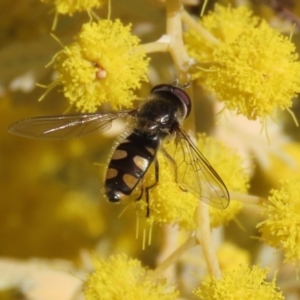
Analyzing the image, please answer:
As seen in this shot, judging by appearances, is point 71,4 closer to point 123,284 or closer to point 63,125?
point 63,125

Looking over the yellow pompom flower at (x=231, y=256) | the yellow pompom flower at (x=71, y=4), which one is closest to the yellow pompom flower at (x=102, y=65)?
the yellow pompom flower at (x=71, y=4)

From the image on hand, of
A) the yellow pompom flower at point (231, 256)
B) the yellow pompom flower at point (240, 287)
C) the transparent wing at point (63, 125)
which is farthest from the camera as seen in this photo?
the yellow pompom flower at point (231, 256)

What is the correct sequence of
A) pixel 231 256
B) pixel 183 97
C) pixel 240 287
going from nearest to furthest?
pixel 240 287
pixel 183 97
pixel 231 256

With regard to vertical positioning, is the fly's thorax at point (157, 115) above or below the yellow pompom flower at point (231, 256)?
above

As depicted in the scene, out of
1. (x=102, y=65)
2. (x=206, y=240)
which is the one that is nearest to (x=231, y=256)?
Result: (x=206, y=240)

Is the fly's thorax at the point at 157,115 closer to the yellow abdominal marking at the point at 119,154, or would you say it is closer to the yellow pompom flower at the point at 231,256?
the yellow abdominal marking at the point at 119,154

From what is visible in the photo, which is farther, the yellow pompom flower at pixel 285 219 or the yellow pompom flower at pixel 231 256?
the yellow pompom flower at pixel 231 256

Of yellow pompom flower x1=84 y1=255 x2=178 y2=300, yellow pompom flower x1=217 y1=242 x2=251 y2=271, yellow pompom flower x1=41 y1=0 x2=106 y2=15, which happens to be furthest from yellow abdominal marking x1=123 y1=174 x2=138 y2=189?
yellow pompom flower x1=217 y1=242 x2=251 y2=271

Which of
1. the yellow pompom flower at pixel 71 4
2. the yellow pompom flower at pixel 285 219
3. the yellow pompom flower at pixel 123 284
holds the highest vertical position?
the yellow pompom flower at pixel 71 4
